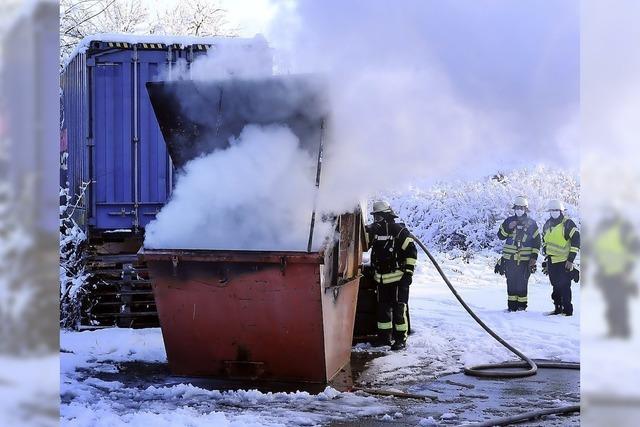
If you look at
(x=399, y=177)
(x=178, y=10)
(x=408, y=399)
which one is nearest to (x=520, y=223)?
(x=399, y=177)

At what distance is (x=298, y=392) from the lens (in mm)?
5332

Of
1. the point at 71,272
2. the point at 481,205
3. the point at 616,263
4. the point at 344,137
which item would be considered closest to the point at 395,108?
the point at 344,137

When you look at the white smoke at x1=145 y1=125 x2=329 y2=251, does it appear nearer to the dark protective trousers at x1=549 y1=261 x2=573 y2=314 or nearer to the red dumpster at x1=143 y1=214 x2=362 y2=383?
the red dumpster at x1=143 y1=214 x2=362 y2=383

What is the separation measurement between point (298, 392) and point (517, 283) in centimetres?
576

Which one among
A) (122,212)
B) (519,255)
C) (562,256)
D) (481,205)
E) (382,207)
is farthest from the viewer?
(481,205)

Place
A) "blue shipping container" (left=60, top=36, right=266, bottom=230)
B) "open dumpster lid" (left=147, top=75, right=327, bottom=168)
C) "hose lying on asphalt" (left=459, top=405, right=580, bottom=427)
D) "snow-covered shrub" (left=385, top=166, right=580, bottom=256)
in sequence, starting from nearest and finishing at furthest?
1. "hose lying on asphalt" (left=459, top=405, right=580, bottom=427)
2. "open dumpster lid" (left=147, top=75, right=327, bottom=168)
3. "blue shipping container" (left=60, top=36, right=266, bottom=230)
4. "snow-covered shrub" (left=385, top=166, right=580, bottom=256)

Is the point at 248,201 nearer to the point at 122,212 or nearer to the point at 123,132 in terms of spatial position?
the point at 122,212

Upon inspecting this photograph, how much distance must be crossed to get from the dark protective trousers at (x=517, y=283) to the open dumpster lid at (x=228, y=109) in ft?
18.4

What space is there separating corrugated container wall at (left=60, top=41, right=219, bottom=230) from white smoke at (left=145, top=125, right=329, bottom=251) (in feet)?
9.24

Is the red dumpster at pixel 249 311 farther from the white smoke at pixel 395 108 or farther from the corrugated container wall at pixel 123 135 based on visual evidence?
the corrugated container wall at pixel 123 135

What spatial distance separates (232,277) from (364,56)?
6.44ft

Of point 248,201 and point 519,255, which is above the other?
point 248,201

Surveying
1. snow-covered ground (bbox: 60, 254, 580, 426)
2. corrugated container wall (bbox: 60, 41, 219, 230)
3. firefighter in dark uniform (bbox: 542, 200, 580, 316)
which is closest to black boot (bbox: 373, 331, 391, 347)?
snow-covered ground (bbox: 60, 254, 580, 426)

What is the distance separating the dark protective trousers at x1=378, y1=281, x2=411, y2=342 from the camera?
7.34 m
